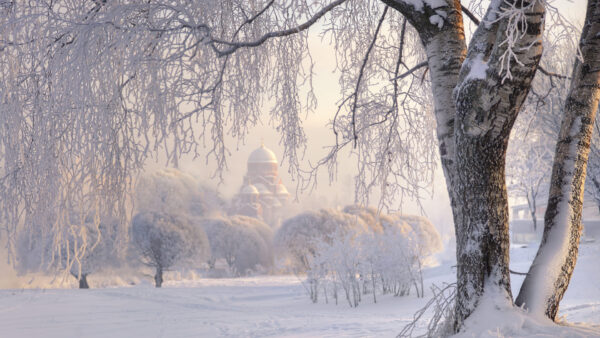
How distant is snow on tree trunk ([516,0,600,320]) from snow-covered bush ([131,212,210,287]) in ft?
75.1

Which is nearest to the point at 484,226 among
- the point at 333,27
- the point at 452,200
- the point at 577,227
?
the point at 452,200

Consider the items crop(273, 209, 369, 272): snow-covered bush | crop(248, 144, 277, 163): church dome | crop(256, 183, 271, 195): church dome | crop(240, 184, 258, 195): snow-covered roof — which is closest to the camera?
crop(273, 209, 369, 272): snow-covered bush

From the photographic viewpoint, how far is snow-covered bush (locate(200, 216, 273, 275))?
103ft

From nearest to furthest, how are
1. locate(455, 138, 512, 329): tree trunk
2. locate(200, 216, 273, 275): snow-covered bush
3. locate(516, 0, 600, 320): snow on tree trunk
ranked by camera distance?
locate(455, 138, 512, 329): tree trunk
locate(516, 0, 600, 320): snow on tree trunk
locate(200, 216, 273, 275): snow-covered bush

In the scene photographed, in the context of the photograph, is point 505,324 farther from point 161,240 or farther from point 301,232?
point 301,232

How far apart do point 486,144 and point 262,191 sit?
61.8m

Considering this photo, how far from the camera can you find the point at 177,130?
3217 millimetres

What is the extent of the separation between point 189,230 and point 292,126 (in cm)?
2227

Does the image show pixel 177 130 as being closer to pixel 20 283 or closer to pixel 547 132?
pixel 547 132

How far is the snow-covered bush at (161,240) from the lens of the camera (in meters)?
24.8

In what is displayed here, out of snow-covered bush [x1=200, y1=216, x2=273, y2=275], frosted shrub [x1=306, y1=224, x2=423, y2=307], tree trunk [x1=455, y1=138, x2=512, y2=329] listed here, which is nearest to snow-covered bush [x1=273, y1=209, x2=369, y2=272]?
snow-covered bush [x1=200, y1=216, x2=273, y2=275]

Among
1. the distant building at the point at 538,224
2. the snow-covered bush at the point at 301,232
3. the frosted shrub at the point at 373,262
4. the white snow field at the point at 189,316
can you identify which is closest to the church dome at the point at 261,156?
the snow-covered bush at the point at 301,232

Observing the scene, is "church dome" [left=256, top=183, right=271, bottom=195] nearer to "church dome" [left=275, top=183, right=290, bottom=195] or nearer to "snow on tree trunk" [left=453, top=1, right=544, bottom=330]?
"church dome" [left=275, top=183, right=290, bottom=195]

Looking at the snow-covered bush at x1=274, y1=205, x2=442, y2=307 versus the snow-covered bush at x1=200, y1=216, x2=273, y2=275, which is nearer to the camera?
the snow-covered bush at x1=274, y1=205, x2=442, y2=307
